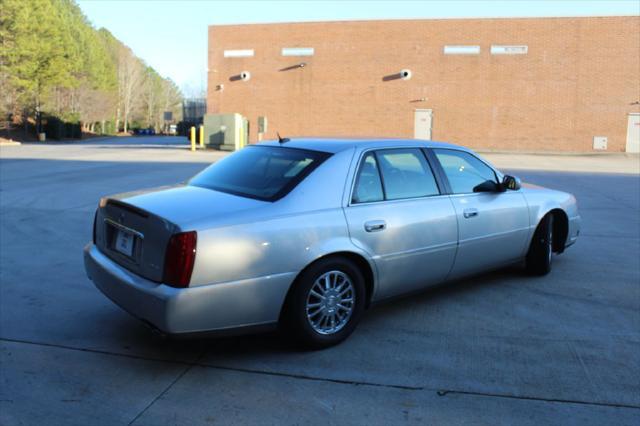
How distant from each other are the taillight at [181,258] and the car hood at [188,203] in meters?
0.09

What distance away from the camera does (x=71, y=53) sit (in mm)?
56312

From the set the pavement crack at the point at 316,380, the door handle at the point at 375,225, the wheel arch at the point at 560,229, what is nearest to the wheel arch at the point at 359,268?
the door handle at the point at 375,225

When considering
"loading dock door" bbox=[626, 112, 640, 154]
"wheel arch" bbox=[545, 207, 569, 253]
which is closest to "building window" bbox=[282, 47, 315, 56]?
"loading dock door" bbox=[626, 112, 640, 154]

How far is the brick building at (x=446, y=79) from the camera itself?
34125 millimetres

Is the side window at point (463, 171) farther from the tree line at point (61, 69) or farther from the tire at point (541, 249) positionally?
the tree line at point (61, 69)

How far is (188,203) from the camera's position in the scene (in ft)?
12.8

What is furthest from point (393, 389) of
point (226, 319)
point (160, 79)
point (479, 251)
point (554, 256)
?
point (160, 79)

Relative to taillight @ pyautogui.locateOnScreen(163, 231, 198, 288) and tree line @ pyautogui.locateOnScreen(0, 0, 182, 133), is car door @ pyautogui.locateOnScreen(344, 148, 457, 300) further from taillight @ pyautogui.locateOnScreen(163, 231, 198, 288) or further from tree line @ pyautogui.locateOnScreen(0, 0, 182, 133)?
tree line @ pyautogui.locateOnScreen(0, 0, 182, 133)

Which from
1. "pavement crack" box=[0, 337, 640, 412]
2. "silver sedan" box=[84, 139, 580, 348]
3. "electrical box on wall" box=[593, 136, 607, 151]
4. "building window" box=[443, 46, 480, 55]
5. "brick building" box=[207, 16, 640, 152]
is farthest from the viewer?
"building window" box=[443, 46, 480, 55]

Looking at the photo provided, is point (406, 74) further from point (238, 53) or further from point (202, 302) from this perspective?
point (202, 302)

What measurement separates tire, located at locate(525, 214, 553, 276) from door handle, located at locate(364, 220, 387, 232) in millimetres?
2322

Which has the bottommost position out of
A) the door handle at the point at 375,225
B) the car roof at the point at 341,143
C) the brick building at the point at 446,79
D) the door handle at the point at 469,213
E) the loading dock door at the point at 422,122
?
the door handle at the point at 375,225

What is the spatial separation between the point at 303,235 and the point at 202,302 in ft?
2.64

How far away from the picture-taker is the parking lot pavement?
3.20m
